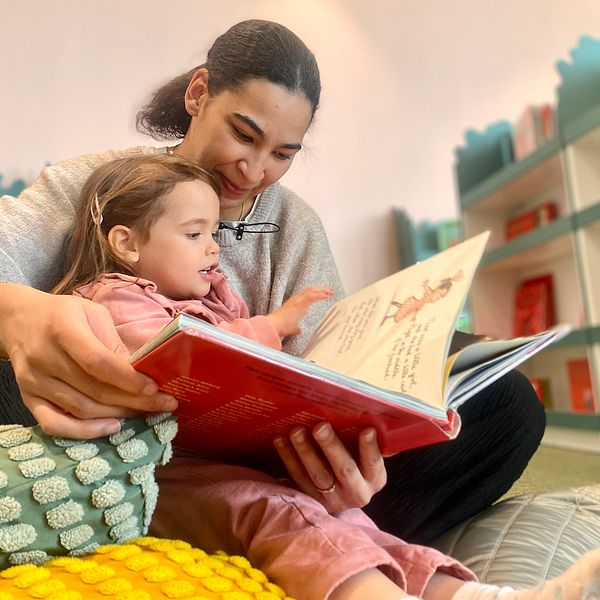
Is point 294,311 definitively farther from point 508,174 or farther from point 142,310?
point 508,174

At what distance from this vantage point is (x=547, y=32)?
318 centimetres

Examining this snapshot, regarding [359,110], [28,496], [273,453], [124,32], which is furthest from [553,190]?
[28,496]

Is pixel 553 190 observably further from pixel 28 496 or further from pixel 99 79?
pixel 28 496

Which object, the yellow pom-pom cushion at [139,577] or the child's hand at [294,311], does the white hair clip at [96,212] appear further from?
the yellow pom-pom cushion at [139,577]

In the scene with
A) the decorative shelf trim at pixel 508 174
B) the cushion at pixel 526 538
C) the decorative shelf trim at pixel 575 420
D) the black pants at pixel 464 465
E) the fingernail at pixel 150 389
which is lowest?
the decorative shelf trim at pixel 575 420

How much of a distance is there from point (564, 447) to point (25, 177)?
6.65 ft

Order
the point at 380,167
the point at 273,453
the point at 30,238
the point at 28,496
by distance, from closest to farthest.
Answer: the point at 28,496 → the point at 273,453 → the point at 30,238 → the point at 380,167

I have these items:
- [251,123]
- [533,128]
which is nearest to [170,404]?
[251,123]

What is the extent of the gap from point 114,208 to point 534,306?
2.58 metres

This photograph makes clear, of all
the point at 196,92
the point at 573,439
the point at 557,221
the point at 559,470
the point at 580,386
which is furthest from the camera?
the point at 580,386

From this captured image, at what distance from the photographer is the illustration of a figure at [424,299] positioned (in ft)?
2.15

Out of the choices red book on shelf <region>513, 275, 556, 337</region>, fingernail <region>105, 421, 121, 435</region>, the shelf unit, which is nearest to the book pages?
fingernail <region>105, 421, 121, 435</region>

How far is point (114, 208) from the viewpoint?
856 mm

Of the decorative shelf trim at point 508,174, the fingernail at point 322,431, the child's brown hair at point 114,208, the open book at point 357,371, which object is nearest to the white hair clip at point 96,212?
the child's brown hair at point 114,208
